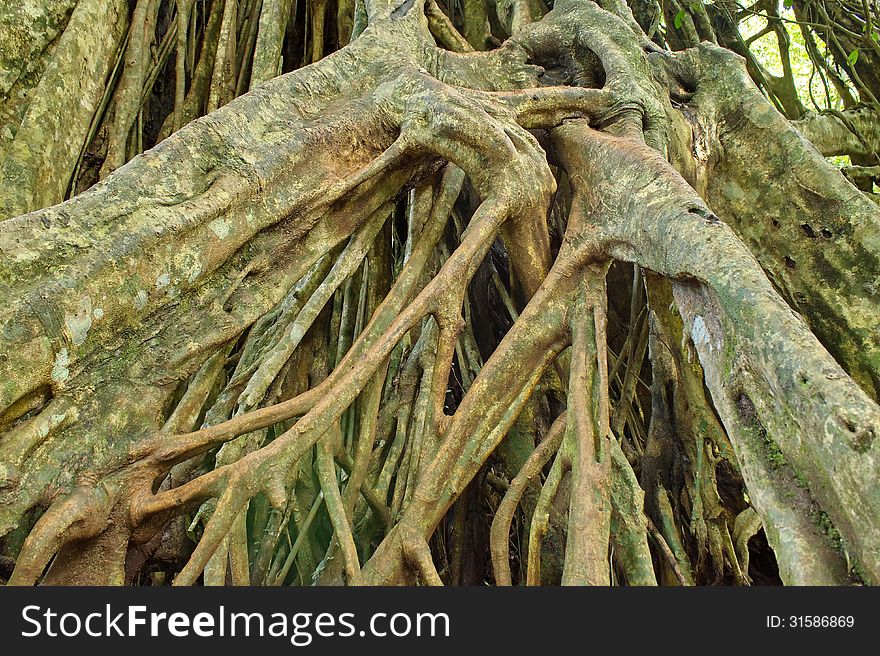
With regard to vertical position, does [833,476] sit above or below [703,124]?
below

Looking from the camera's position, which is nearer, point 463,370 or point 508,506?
point 508,506

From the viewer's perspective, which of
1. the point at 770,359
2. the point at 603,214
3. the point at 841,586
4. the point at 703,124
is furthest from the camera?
the point at 703,124

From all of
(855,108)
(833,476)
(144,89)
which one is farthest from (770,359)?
(855,108)

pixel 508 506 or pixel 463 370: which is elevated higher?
pixel 463 370

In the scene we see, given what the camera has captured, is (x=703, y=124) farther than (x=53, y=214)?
Yes

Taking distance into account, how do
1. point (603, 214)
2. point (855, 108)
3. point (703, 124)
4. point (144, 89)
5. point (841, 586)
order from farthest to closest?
point (855, 108) < point (144, 89) < point (703, 124) < point (603, 214) < point (841, 586)

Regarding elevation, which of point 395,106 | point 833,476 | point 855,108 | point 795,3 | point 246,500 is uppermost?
point 795,3

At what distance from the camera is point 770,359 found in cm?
140

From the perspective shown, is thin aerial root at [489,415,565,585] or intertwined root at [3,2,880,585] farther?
thin aerial root at [489,415,565,585]

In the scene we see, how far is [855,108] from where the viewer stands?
3916 millimetres

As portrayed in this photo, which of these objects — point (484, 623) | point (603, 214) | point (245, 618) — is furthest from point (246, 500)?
point (603, 214)

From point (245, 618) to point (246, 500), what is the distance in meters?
0.42

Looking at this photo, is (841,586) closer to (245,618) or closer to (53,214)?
(245,618)

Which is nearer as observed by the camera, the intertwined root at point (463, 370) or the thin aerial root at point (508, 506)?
the intertwined root at point (463, 370)
